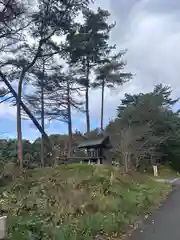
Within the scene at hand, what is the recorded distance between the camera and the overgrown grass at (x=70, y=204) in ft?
20.6

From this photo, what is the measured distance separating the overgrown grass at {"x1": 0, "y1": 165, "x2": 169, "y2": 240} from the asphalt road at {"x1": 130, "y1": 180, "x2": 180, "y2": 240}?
1.55 ft

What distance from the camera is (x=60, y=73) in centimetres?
2889

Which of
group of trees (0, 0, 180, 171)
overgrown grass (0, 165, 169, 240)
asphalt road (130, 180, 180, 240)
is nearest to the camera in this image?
overgrown grass (0, 165, 169, 240)

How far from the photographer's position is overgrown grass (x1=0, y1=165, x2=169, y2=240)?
6.27m

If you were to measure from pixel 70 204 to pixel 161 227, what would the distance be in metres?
2.42

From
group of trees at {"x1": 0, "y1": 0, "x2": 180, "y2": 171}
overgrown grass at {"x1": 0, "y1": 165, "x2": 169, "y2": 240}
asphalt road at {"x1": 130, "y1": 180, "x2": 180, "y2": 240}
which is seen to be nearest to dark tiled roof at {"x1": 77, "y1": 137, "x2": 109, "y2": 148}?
group of trees at {"x1": 0, "y1": 0, "x2": 180, "y2": 171}

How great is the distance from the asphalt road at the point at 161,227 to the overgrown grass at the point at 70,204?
473 mm

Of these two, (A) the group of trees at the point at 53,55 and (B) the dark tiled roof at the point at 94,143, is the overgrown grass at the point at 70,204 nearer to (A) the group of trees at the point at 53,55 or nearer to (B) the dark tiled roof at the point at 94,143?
(A) the group of trees at the point at 53,55

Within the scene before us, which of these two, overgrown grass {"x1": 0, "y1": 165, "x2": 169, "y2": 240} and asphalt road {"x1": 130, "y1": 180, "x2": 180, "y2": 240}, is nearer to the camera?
overgrown grass {"x1": 0, "y1": 165, "x2": 169, "y2": 240}

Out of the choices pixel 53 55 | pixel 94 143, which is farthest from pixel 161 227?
pixel 94 143

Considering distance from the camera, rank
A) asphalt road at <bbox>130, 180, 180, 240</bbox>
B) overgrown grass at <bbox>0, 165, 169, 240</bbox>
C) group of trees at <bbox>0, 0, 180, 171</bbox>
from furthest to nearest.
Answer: group of trees at <bbox>0, 0, 180, 171</bbox> → asphalt road at <bbox>130, 180, 180, 240</bbox> → overgrown grass at <bbox>0, 165, 169, 240</bbox>

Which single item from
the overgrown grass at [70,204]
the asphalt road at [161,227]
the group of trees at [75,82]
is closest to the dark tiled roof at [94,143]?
the group of trees at [75,82]

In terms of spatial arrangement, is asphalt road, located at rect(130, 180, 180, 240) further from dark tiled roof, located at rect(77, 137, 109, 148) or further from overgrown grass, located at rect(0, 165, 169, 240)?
dark tiled roof, located at rect(77, 137, 109, 148)

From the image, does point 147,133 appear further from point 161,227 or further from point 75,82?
point 161,227
